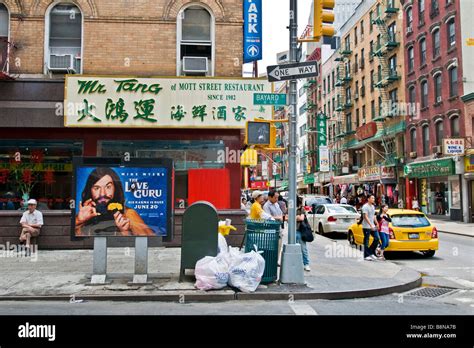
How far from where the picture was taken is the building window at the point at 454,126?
96.9 ft

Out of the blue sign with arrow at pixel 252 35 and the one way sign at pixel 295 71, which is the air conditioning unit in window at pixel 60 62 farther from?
the one way sign at pixel 295 71

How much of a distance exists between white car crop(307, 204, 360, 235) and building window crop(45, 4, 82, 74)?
11.2m

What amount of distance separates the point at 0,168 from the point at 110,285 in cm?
769

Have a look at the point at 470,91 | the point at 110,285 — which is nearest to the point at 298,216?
the point at 110,285

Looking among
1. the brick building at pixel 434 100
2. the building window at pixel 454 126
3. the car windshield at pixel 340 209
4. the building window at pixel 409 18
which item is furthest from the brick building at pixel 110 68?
the building window at pixel 409 18

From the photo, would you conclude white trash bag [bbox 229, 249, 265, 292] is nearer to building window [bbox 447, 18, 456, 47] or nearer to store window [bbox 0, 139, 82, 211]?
store window [bbox 0, 139, 82, 211]

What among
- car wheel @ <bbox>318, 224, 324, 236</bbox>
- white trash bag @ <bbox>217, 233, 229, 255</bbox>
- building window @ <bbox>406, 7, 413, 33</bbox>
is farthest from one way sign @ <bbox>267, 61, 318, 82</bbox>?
building window @ <bbox>406, 7, 413, 33</bbox>

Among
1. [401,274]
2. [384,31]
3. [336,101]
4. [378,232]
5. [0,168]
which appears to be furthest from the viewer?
[336,101]

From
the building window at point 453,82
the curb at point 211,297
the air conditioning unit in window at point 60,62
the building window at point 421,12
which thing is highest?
the building window at point 421,12

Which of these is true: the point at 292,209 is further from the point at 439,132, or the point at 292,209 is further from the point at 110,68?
the point at 439,132

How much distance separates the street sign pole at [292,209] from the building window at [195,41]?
19.2 feet

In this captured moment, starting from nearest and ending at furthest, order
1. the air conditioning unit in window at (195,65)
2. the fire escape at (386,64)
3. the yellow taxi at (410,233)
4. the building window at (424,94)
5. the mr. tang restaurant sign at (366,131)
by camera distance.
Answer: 1. the yellow taxi at (410,233)
2. the air conditioning unit in window at (195,65)
3. the building window at (424,94)
4. the fire escape at (386,64)
5. the mr. tang restaurant sign at (366,131)
